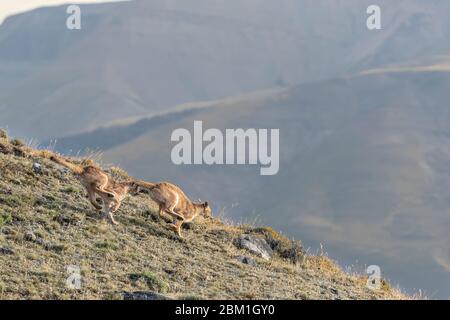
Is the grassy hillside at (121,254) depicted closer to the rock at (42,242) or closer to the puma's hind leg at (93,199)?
the rock at (42,242)

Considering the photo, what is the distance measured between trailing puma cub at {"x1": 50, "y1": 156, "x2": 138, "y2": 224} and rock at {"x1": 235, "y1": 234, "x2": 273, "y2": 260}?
3.07 m

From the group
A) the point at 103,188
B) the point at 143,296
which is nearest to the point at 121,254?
the point at 103,188

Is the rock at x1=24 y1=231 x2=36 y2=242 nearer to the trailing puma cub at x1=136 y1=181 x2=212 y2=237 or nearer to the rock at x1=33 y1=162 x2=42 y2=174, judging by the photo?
the trailing puma cub at x1=136 y1=181 x2=212 y2=237

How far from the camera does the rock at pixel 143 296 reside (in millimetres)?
16328

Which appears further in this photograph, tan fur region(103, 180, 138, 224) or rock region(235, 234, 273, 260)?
rock region(235, 234, 273, 260)

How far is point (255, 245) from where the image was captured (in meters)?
23.7

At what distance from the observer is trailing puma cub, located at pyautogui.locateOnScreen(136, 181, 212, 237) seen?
22.3 m

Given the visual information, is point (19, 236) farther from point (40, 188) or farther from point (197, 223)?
point (197, 223)

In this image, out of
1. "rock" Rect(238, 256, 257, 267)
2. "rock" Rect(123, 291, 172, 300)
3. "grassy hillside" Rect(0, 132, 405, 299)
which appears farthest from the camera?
"rock" Rect(238, 256, 257, 267)

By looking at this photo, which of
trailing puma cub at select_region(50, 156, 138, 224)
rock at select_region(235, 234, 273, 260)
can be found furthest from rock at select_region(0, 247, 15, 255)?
rock at select_region(235, 234, 273, 260)

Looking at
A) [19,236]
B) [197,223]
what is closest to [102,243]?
[19,236]

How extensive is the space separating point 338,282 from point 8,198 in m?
7.51
